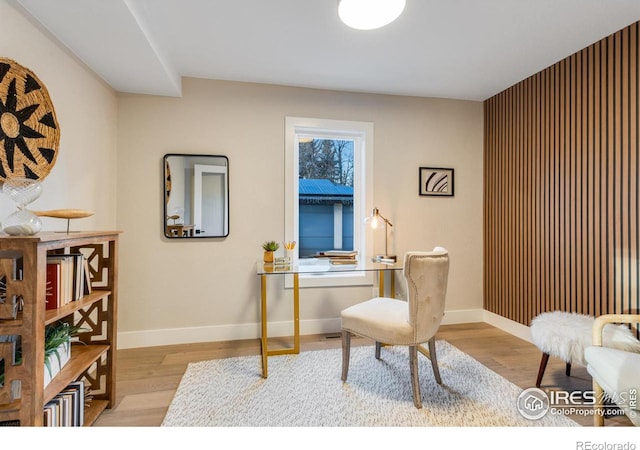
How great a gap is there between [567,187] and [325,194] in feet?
6.78

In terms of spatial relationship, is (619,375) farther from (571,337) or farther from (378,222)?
(378,222)

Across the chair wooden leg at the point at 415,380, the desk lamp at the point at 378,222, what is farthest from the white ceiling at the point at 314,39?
the chair wooden leg at the point at 415,380

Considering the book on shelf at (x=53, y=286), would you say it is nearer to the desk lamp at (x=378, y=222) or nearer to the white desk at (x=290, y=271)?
the white desk at (x=290, y=271)

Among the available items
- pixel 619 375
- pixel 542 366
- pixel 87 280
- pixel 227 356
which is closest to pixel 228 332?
pixel 227 356

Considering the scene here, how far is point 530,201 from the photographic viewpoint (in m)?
2.82

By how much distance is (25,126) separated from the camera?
1.65 meters

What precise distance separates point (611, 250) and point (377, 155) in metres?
1.98

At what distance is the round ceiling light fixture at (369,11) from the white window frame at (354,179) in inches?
50.4

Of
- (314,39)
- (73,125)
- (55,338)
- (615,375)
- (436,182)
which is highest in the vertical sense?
(314,39)

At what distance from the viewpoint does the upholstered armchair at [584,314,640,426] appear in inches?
51.2

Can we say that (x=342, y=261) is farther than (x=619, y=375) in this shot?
Yes

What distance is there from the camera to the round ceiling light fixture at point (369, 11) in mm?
1644

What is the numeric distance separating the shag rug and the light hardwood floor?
110 mm

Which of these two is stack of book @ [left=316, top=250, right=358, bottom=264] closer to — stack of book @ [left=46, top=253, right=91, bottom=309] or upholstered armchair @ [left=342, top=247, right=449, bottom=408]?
upholstered armchair @ [left=342, top=247, right=449, bottom=408]
